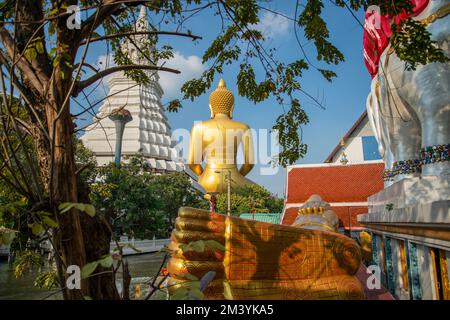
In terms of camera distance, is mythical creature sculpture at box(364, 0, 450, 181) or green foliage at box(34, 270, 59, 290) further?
mythical creature sculpture at box(364, 0, 450, 181)

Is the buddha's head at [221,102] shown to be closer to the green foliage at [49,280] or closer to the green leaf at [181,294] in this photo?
the green foliage at [49,280]

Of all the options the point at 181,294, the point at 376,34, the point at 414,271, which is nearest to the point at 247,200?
the point at 376,34

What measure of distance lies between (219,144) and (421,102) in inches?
671

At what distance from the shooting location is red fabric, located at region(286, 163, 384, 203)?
10.5 m

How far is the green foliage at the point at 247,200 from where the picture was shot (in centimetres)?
2147

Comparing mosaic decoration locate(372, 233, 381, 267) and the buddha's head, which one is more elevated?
the buddha's head

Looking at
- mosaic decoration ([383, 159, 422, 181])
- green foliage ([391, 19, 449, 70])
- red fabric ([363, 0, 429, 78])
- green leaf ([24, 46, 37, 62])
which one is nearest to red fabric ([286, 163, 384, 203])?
red fabric ([363, 0, 429, 78])

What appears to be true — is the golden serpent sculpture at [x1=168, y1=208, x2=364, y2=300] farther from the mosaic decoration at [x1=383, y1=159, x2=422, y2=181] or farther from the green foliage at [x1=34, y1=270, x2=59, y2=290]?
the mosaic decoration at [x1=383, y1=159, x2=422, y2=181]

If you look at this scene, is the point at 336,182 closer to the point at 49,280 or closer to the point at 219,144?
the point at 49,280

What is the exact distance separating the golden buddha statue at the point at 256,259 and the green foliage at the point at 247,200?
1694 cm

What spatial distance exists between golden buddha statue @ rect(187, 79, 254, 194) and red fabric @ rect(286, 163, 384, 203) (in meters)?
8.41

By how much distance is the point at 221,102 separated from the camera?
21859 millimetres
